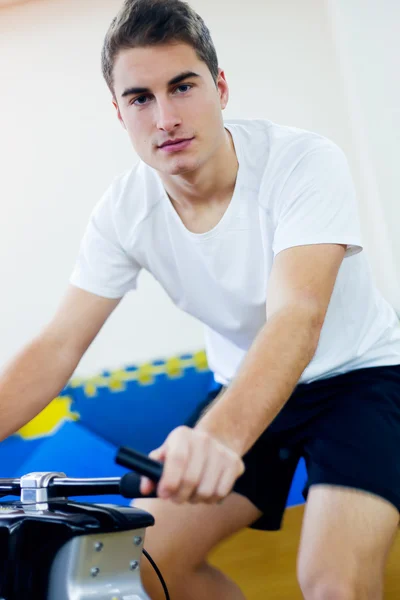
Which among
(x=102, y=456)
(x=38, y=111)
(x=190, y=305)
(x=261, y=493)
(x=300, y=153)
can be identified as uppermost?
(x=38, y=111)

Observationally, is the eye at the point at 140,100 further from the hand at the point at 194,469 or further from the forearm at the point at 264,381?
the hand at the point at 194,469

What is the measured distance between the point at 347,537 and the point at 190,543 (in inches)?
14.2

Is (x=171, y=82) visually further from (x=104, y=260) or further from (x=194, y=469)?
(x=194, y=469)

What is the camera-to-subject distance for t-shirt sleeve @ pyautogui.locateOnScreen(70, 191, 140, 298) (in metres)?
1.73

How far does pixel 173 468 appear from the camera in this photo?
2.59 ft

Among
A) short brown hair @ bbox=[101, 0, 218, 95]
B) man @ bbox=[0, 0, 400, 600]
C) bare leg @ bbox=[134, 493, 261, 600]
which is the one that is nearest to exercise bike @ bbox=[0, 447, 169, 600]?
man @ bbox=[0, 0, 400, 600]

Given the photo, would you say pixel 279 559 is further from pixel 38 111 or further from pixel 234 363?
pixel 38 111

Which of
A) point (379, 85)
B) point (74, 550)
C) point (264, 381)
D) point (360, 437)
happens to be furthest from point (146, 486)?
point (379, 85)

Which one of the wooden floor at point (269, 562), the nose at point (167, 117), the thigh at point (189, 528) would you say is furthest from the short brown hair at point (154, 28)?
the wooden floor at point (269, 562)

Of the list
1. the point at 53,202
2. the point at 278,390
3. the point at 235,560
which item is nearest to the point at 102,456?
the point at 235,560

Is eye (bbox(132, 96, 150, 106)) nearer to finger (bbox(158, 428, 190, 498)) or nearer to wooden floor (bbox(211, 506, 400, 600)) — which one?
finger (bbox(158, 428, 190, 498))

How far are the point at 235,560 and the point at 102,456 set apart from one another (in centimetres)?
71

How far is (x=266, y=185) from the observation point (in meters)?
1.57

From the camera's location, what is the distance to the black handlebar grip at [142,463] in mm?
793
